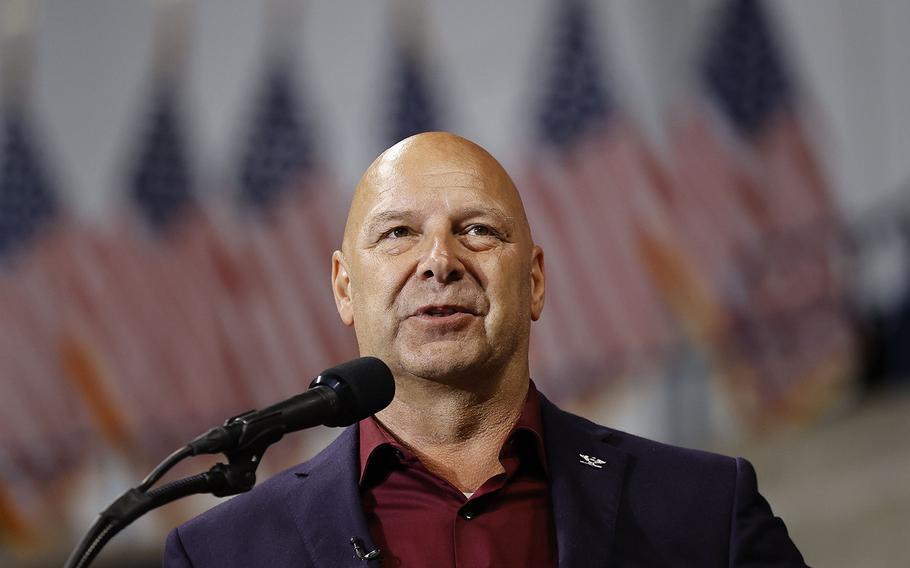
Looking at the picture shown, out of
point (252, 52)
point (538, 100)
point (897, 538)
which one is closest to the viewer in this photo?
point (897, 538)

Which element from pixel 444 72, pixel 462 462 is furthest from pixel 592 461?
pixel 444 72

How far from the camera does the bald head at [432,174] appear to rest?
184 cm

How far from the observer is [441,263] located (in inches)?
67.7

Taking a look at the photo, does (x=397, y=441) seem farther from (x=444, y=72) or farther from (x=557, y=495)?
(x=444, y=72)

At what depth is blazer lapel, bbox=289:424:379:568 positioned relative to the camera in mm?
1673

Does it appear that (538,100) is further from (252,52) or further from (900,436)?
(900,436)

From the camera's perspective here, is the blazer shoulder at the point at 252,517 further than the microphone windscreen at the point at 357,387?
Yes

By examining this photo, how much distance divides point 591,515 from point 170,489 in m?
0.61

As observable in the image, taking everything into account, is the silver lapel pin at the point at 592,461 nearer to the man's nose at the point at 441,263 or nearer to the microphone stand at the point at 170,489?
the man's nose at the point at 441,263

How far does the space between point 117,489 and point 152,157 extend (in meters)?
1.27

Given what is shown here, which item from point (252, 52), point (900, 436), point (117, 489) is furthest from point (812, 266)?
point (117, 489)

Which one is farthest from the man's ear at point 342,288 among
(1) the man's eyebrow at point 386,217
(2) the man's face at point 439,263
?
(1) the man's eyebrow at point 386,217

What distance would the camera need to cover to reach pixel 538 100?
4.22 meters

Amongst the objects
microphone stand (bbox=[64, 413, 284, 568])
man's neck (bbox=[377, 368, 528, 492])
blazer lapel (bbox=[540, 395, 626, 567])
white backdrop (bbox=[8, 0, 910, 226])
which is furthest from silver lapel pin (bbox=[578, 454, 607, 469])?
white backdrop (bbox=[8, 0, 910, 226])
